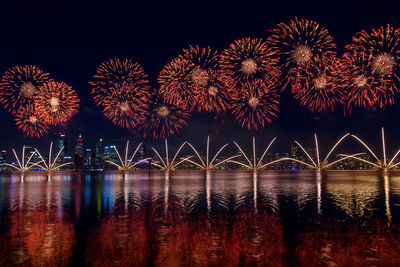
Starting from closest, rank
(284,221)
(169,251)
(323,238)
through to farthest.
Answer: (169,251), (323,238), (284,221)

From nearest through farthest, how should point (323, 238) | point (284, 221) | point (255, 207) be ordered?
point (323, 238) → point (284, 221) → point (255, 207)

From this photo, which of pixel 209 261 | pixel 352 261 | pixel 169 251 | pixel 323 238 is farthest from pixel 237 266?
pixel 323 238

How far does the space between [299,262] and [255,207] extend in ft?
32.8

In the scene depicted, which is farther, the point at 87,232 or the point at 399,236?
the point at 87,232

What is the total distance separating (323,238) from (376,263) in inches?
105

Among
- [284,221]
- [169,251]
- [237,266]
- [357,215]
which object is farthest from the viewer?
[357,215]

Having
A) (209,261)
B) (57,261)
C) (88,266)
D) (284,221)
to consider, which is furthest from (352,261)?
(57,261)

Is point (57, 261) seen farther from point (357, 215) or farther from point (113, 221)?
point (357, 215)

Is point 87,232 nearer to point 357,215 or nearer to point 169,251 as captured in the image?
point 169,251

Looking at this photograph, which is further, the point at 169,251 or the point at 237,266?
the point at 169,251

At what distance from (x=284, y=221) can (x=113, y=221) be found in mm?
7277

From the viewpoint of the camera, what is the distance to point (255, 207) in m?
17.7

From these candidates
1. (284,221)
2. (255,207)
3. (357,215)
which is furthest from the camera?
(255,207)

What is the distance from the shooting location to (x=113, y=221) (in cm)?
1357
